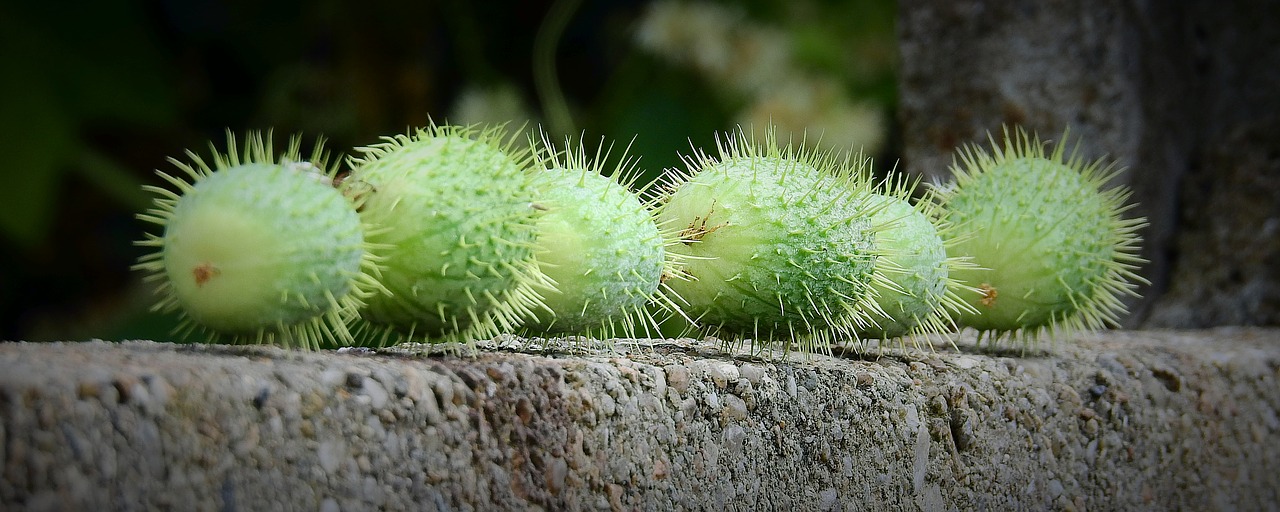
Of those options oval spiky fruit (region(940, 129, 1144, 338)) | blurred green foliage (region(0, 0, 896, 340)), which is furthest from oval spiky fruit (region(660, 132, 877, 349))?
blurred green foliage (region(0, 0, 896, 340))

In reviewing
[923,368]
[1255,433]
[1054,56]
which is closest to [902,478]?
[923,368]

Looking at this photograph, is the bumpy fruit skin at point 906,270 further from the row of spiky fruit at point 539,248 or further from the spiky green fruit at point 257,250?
the spiky green fruit at point 257,250

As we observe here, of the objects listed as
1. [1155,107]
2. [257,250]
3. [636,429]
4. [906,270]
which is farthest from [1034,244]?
[1155,107]

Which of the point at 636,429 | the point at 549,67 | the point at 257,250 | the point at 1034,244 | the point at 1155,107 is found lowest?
the point at 636,429

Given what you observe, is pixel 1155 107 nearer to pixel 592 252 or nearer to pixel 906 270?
pixel 906 270

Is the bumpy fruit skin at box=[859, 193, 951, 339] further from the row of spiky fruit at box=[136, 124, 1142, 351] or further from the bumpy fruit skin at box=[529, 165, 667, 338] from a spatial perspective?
the bumpy fruit skin at box=[529, 165, 667, 338]

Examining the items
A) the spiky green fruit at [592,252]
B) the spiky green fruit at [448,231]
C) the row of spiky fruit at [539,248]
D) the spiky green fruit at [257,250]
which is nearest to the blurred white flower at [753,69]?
the row of spiky fruit at [539,248]
